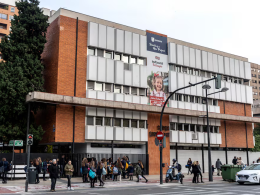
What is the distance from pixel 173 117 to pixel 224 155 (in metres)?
10.1

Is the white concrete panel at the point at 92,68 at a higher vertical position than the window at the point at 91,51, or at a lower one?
lower

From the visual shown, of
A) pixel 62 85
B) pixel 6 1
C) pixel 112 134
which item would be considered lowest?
pixel 112 134

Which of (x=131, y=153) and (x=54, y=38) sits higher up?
(x=54, y=38)

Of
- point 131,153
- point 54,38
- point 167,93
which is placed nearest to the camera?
point 54,38

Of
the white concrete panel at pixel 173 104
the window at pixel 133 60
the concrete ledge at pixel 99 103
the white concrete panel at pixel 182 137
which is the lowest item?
the white concrete panel at pixel 182 137

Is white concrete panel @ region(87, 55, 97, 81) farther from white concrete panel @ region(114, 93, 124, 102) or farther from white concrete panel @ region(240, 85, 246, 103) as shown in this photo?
white concrete panel @ region(240, 85, 246, 103)

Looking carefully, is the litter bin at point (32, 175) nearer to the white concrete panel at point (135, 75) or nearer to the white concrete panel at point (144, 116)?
the white concrete panel at point (144, 116)

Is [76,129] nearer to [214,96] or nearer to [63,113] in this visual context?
[63,113]

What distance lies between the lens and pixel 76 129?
26531 mm

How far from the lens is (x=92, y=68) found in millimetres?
28172

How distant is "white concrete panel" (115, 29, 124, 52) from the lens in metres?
30.1

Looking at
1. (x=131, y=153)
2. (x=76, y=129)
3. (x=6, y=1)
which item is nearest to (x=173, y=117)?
(x=131, y=153)

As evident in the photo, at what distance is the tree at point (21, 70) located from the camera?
81.1 feet

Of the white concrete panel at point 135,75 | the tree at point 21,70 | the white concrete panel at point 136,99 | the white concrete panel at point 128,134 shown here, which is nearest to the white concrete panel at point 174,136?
the white concrete panel at point 128,134
